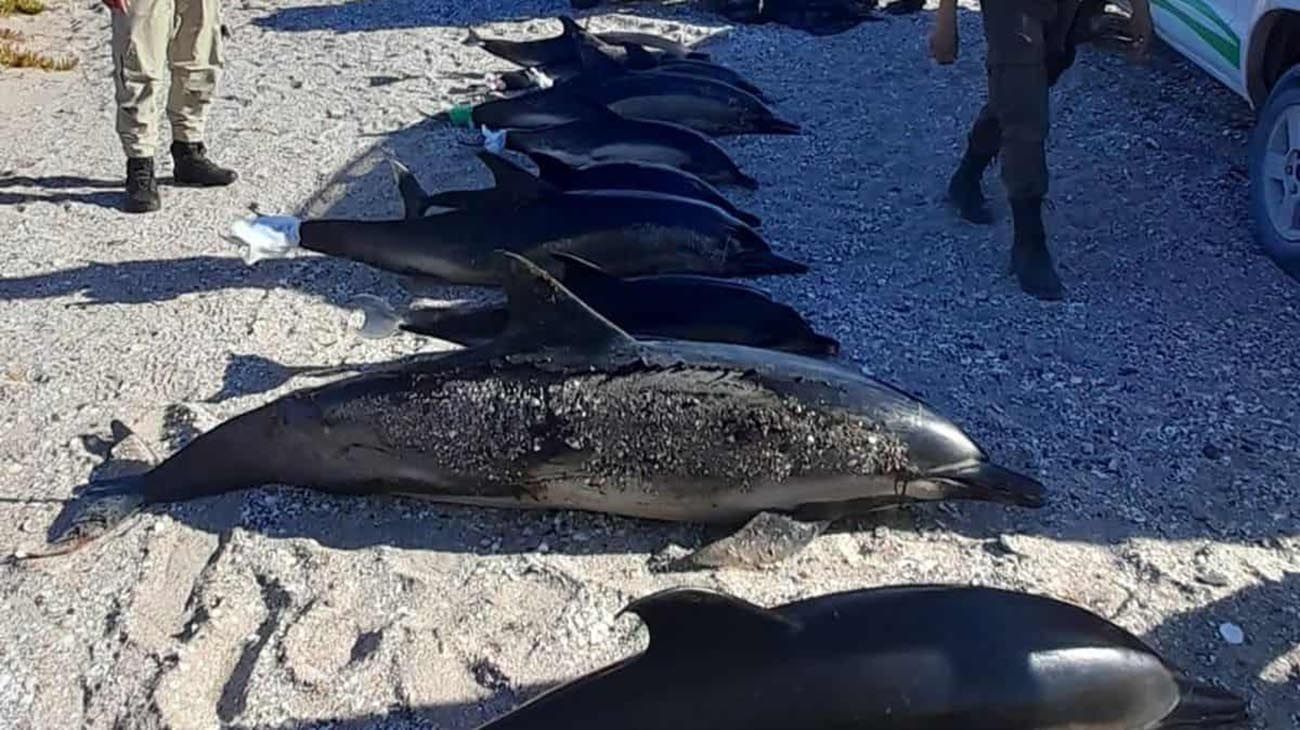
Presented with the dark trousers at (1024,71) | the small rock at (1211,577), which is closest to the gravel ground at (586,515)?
the small rock at (1211,577)

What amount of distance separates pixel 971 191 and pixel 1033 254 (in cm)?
94

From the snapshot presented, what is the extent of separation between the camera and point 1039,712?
127 inches

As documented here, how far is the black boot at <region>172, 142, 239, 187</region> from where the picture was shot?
313 inches

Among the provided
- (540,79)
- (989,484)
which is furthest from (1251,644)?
(540,79)

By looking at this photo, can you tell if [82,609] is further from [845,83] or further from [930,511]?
[845,83]

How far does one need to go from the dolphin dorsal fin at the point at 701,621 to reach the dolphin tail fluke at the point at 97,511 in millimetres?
2335

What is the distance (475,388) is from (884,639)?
72.7 inches

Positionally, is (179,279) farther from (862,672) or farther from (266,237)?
(862,672)

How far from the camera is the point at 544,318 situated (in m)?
4.47

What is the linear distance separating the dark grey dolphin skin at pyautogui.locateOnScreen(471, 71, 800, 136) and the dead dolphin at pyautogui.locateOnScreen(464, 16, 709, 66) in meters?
1.26

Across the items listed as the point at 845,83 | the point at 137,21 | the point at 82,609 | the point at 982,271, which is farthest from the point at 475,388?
the point at 845,83

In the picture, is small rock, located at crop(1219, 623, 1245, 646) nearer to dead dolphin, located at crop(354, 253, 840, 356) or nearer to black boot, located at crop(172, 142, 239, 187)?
dead dolphin, located at crop(354, 253, 840, 356)

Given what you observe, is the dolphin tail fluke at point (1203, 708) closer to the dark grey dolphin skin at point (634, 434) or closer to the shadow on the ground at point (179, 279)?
the dark grey dolphin skin at point (634, 434)

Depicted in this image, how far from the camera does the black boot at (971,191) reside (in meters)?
7.07
